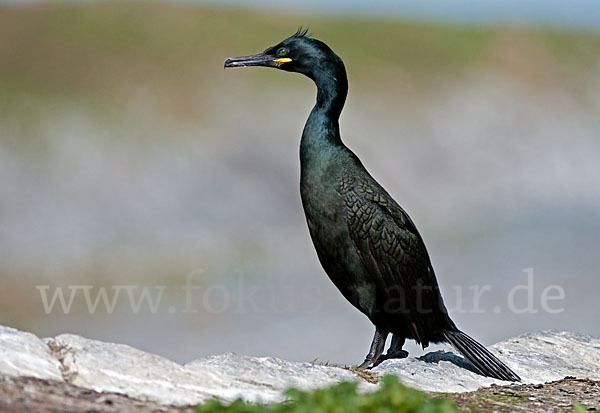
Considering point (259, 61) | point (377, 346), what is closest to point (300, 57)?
point (259, 61)

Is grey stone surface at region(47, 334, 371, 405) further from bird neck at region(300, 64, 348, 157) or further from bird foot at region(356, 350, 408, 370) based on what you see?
bird neck at region(300, 64, 348, 157)

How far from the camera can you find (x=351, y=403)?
193 inches

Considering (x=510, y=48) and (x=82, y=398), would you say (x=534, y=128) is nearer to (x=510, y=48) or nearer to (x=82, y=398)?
(x=510, y=48)

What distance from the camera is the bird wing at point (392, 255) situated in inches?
300

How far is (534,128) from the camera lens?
31.5 m

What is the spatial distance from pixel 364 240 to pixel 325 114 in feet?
3.78

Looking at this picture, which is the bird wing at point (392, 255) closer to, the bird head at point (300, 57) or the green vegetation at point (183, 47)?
Answer: the bird head at point (300, 57)

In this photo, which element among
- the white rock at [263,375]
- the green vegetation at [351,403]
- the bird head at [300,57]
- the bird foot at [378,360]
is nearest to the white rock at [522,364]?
the bird foot at [378,360]

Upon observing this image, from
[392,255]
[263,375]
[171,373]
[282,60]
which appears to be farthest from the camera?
[282,60]

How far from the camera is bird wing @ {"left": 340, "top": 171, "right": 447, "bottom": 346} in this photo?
7625mm

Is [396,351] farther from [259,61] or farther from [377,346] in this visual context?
[259,61]

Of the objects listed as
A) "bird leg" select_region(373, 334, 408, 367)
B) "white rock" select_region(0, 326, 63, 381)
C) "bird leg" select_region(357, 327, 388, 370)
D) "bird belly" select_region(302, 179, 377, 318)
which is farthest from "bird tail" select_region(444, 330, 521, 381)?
"white rock" select_region(0, 326, 63, 381)

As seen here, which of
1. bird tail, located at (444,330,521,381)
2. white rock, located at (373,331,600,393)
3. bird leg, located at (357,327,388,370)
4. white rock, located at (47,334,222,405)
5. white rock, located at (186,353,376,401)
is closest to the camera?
white rock, located at (47,334,222,405)

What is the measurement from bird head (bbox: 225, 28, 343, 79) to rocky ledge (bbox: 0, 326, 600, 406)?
2.55 meters
